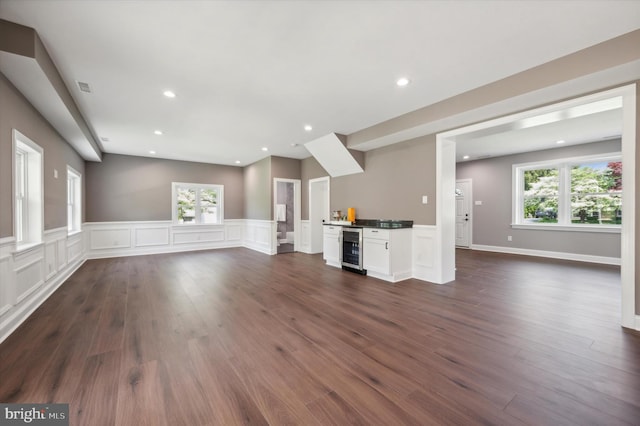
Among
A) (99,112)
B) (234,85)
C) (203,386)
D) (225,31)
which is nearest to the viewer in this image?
(203,386)

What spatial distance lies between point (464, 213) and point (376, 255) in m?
4.84

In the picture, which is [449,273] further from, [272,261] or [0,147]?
[0,147]

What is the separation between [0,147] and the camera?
2404 mm

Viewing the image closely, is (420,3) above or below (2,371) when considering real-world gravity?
above

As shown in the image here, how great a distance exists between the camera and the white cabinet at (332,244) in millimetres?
5328

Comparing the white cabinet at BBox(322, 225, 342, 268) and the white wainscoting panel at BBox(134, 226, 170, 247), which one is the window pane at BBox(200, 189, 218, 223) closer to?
the white wainscoting panel at BBox(134, 226, 170, 247)

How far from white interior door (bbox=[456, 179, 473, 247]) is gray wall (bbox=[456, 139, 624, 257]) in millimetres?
135

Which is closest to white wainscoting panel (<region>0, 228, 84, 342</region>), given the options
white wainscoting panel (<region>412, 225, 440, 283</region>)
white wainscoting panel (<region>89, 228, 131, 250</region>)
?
white wainscoting panel (<region>89, 228, 131, 250</region>)

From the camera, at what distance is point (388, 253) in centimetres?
423

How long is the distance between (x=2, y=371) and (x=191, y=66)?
2.94 metres

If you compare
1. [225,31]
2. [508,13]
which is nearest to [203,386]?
[225,31]

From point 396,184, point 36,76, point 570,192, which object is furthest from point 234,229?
point 570,192

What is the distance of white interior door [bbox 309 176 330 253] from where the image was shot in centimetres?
707

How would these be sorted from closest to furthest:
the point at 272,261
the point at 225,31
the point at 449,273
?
the point at 225,31
the point at 449,273
the point at 272,261
